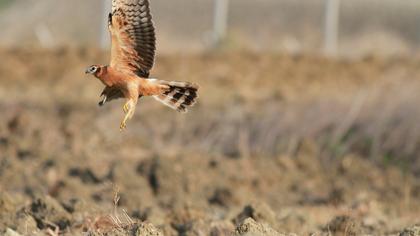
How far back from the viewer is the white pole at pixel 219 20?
25.6m

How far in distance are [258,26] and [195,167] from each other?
Result: 17982mm

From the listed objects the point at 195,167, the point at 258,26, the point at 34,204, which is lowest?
the point at 34,204

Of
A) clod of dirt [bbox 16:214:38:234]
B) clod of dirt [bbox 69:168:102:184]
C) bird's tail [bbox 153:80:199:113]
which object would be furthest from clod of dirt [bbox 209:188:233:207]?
bird's tail [bbox 153:80:199:113]

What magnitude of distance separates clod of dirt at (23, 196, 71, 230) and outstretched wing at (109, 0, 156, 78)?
997 mm

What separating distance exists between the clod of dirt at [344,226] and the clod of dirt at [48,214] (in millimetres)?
1424

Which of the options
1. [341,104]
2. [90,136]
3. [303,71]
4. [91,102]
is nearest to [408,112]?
[341,104]

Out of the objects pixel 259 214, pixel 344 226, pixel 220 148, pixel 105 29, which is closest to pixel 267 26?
pixel 105 29

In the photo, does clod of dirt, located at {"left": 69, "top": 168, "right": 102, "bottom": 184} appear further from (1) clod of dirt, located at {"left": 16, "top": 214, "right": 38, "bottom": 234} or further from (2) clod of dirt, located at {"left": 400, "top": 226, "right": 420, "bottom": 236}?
(2) clod of dirt, located at {"left": 400, "top": 226, "right": 420, "bottom": 236}

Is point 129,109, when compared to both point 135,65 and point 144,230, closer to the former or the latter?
point 135,65

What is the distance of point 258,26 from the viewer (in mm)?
28438

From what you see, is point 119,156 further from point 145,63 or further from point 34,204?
point 145,63

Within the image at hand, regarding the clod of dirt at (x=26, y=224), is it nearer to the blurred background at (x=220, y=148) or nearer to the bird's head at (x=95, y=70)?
the blurred background at (x=220, y=148)

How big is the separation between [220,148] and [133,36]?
23.5ft

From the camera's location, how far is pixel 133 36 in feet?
18.1
